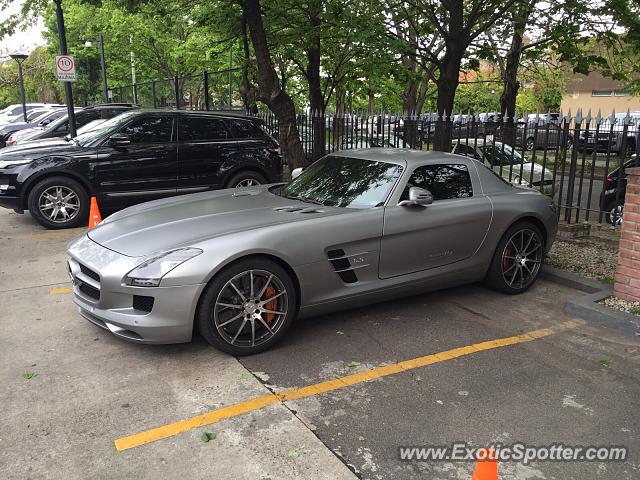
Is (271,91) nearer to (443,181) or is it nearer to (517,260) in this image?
(443,181)

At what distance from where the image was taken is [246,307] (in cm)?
401

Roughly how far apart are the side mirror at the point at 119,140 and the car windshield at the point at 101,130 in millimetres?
139

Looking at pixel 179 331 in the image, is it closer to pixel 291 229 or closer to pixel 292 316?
pixel 292 316

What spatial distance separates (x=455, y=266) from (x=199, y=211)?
2385 millimetres

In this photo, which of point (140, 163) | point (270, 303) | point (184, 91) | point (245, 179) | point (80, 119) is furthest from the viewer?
point (184, 91)

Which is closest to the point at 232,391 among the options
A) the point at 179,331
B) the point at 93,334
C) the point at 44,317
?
the point at 179,331

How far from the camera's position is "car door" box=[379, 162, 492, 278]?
15.4ft

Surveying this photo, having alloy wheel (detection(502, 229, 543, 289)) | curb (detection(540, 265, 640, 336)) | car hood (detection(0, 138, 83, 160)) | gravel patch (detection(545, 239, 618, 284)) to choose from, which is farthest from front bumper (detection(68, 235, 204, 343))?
car hood (detection(0, 138, 83, 160))

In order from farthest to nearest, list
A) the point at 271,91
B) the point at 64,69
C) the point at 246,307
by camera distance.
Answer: the point at 64,69, the point at 271,91, the point at 246,307

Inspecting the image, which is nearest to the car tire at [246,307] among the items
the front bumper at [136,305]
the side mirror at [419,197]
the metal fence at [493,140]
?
the front bumper at [136,305]

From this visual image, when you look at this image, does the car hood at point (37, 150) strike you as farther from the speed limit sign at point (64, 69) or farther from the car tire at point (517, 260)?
the car tire at point (517, 260)

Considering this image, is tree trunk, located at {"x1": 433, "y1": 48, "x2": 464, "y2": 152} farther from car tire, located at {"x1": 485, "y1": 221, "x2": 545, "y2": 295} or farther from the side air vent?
the side air vent

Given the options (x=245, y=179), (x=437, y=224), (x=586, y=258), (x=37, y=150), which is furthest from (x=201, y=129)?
(x=586, y=258)

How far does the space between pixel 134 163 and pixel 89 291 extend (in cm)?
507
